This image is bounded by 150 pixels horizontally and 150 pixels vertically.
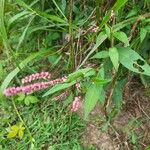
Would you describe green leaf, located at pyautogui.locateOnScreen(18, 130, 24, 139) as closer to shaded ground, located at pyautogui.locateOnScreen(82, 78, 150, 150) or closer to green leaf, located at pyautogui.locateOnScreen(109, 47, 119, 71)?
shaded ground, located at pyautogui.locateOnScreen(82, 78, 150, 150)

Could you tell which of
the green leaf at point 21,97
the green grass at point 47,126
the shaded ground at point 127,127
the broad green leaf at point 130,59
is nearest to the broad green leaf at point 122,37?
the broad green leaf at point 130,59

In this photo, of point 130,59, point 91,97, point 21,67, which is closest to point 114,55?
point 130,59

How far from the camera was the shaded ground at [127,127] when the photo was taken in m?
1.72

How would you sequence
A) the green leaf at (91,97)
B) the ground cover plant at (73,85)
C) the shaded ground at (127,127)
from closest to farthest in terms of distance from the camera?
the green leaf at (91,97) → the ground cover plant at (73,85) → the shaded ground at (127,127)

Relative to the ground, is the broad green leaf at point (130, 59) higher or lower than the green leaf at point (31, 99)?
higher

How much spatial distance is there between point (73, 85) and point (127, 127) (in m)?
0.38

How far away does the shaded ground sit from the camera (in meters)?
1.72

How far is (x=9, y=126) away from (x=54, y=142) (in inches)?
9.2

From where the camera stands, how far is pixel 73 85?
1.54 meters

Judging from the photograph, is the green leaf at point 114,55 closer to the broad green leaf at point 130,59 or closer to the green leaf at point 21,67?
the broad green leaf at point 130,59

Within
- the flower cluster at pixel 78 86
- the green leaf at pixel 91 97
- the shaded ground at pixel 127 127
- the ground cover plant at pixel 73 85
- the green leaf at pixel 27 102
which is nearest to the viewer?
the green leaf at pixel 91 97

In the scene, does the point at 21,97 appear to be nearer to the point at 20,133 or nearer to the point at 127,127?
the point at 20,133

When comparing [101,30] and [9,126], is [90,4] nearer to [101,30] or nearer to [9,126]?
[101,30]

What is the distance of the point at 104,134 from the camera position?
177 cm
